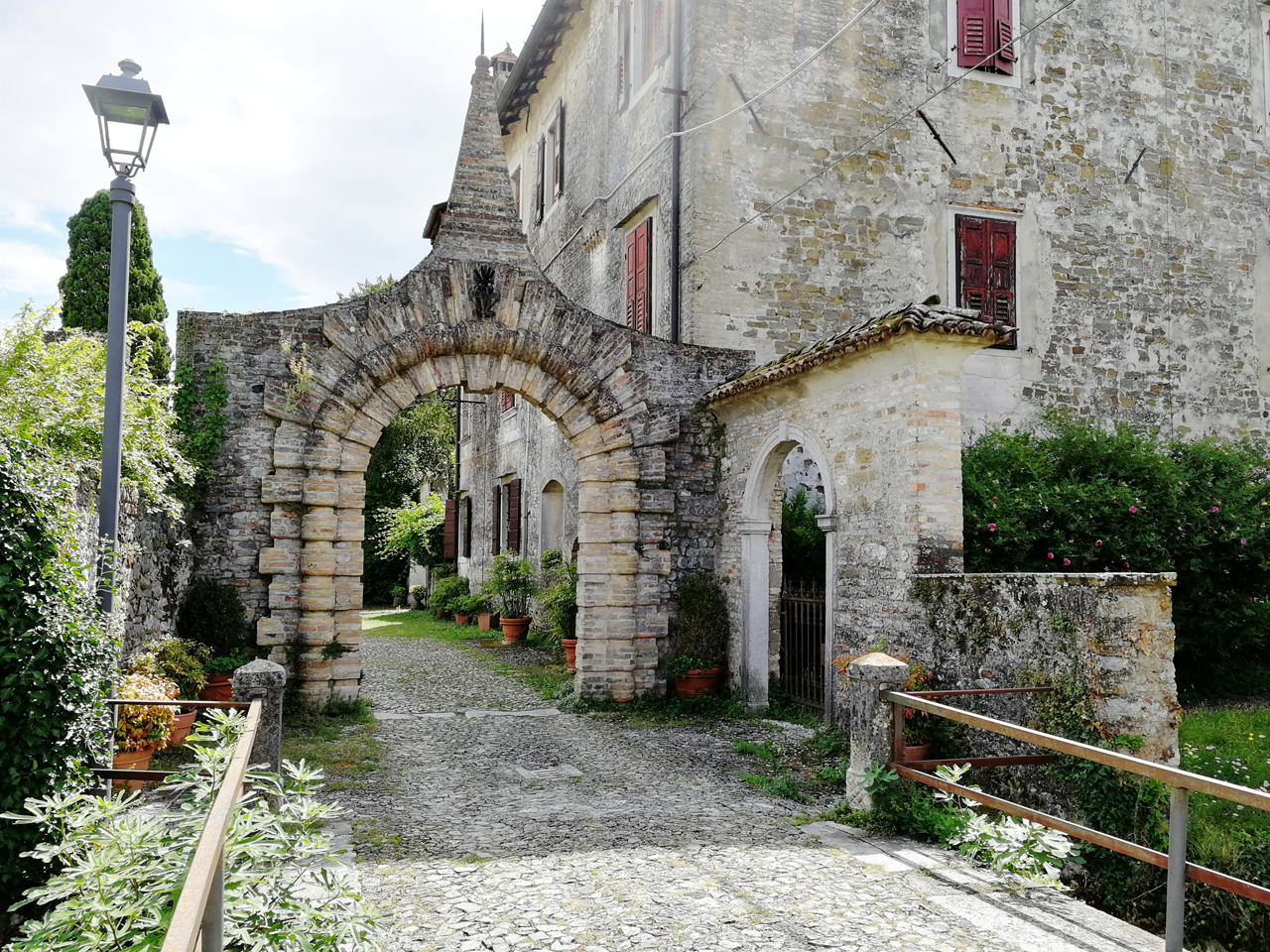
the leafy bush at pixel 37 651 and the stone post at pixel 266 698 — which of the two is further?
the stone post at pixel 266 698

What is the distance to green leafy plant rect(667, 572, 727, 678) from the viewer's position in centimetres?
Answer: 992

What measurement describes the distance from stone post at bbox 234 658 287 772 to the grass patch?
1.01 meters

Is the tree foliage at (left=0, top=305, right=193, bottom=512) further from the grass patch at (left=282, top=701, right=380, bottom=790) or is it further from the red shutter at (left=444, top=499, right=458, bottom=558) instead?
the red shutter at (left=444, top=499, right=458, bottom=558)

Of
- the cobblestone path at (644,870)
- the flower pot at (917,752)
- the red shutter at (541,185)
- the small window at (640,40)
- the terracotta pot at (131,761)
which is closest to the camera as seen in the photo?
the cobblestone path at (644,870)

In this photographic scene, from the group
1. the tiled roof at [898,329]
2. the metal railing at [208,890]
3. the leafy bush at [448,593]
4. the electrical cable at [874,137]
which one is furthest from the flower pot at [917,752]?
the leafy bush at [448,593]

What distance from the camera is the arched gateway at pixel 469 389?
897cm

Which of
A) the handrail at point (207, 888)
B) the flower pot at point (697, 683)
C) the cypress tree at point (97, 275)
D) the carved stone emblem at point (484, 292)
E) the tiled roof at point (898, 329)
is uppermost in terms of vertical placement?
the cypress tree at point (97, 275)

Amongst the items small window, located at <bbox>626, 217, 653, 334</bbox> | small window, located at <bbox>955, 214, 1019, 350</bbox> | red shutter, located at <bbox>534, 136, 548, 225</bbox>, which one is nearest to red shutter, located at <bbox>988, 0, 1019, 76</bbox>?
small window, located at <bbox>955, 214, 1019, 350</bbox>

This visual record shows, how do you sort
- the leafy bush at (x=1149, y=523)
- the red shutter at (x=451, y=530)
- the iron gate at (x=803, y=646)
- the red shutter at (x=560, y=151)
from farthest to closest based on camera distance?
the red shutter at (x=451, y=530) → the red shutter at (x=560, y=151) → the iron gate at (x=803, y=646) → the leafy bush at (x=1149, y=523)

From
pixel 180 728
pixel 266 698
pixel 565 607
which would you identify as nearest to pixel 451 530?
pixel 565 607

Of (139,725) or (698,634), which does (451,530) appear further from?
(139,725)

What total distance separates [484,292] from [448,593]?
481 inches

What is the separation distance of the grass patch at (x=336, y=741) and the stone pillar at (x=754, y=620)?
3.57 m

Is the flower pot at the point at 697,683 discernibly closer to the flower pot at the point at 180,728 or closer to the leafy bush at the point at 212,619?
the leafy bush at the point at 212,619
